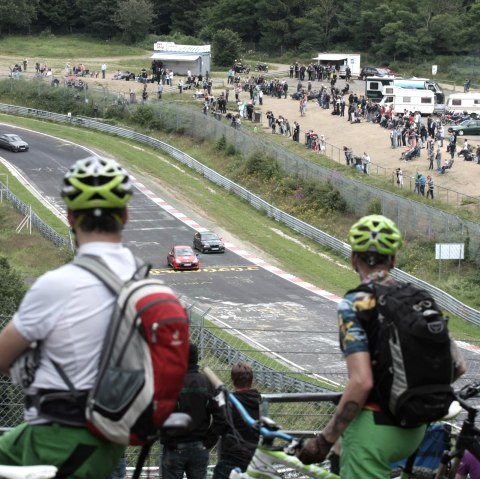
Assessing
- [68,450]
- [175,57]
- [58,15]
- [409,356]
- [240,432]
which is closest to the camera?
[68,450]

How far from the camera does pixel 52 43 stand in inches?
4466

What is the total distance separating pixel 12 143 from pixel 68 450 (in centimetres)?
6186

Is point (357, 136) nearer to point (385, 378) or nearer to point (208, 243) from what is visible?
point (208, 243)

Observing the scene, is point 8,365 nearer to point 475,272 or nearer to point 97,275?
point 97,275

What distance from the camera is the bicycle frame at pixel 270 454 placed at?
19.0ft

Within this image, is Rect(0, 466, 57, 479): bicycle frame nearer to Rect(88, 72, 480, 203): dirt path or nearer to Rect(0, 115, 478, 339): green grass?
Rect(0, 115, 478, 339): green grass

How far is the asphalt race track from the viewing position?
3139 cm

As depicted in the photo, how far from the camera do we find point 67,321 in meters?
4.62

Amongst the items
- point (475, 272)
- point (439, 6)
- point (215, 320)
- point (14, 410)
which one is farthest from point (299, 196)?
point (439, 6)

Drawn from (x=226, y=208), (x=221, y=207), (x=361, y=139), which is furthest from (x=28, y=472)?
(x=361, y=139)

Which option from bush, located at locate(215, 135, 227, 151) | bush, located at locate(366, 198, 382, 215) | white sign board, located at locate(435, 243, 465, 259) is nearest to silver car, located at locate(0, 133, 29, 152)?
bush, located at locate(215, 135, 227, 151)

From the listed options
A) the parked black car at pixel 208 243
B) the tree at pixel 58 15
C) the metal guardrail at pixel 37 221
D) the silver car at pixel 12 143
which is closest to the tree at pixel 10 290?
the metal guardrail at pixel 37 221

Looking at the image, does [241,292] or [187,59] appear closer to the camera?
[241,292]

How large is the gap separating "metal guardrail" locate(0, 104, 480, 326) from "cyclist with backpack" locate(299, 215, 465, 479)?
108 ft
